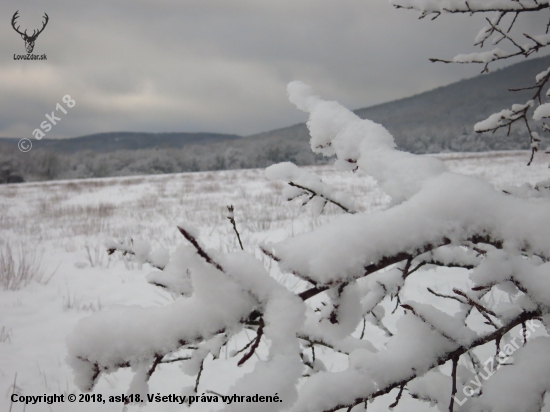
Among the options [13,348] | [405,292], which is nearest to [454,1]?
[405,292]

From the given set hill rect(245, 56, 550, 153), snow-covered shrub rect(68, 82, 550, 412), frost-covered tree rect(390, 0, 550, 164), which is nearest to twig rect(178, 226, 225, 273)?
snow-covered shrub rect(68, 82, 550, 412)

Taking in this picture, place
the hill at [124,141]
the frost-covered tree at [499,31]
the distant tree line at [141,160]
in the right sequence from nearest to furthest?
the frost-covered tree at [499,31] < the distant tree line at [141,160] < the hill at [124,141]

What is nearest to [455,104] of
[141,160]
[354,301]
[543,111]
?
[141,160]

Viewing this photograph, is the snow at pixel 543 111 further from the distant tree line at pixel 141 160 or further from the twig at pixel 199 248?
the distant tree line at pixel 141 160

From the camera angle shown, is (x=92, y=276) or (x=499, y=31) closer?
(x=499, y=31)

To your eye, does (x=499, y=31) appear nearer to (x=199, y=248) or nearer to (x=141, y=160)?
(x=199, y=248)

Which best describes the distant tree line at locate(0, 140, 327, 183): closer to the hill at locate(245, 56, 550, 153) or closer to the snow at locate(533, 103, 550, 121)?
the hill at locate(245, 56, 550, 153)

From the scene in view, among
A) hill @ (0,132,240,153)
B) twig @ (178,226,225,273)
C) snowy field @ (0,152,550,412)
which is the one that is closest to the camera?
twig @ (178,226,225,273)

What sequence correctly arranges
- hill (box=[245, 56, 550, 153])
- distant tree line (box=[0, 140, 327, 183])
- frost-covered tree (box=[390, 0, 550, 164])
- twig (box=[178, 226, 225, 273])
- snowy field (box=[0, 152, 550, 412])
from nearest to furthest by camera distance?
twig (box=[178, 226, 225, 273]) → frost-covered tree (box=[390, 0, 550, 164]) → snowy field (box=[0, 152, 550, 412]) → distant tree line (box=[0, 140, 327, 183]) → hill (box=[245, 56, 550, 153])

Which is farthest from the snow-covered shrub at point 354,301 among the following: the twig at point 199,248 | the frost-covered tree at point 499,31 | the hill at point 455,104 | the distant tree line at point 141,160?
the hill at point 455,104

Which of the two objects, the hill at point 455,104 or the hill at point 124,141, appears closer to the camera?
the hill at point 455,104

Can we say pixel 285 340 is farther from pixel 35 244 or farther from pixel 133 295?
pixel 35 244

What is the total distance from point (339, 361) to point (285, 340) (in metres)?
2.03

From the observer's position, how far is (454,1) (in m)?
1.26
